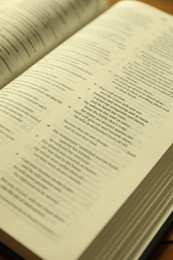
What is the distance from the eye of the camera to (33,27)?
0.57 m

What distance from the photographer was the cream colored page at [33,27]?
54cm

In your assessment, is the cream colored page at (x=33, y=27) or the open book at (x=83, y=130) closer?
the open book at (x=83, y=130)

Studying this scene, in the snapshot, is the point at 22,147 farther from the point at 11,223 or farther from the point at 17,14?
the point at 17,14

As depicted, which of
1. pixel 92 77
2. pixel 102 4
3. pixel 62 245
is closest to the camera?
pixel 62 245

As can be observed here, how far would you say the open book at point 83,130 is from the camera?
0.39 metres

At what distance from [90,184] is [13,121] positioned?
0.41 feet

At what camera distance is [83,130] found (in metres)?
0.46

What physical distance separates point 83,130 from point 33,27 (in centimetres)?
19

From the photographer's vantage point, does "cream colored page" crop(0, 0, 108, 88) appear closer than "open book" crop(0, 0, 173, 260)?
No

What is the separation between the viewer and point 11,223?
1.27 feet

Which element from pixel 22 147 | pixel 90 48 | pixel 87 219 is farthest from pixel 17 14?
pixel 87 219

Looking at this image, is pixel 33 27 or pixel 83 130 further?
pixel 33 27

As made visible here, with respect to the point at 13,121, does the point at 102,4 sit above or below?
above

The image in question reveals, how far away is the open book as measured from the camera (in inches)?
15.5
